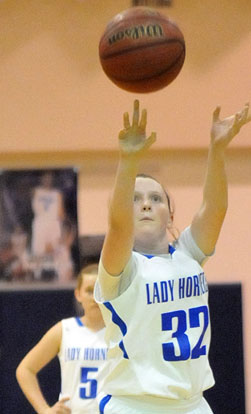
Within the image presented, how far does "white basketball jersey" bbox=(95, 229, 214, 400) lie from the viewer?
2.41m

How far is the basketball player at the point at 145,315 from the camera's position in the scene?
233 cm

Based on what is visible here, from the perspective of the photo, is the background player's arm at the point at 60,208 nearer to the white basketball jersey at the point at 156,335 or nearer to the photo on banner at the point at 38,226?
the photo on banner at the point at 38,226

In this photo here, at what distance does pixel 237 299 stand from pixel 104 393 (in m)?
2.44

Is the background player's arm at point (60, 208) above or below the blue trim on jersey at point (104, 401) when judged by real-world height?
above

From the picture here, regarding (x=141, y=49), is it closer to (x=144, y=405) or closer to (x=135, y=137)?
(x=135, y=137)

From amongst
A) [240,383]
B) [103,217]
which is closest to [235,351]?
[240,383]

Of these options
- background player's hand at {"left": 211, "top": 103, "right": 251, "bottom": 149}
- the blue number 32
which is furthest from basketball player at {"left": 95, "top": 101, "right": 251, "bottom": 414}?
background player's hand at {"left": 211, "top": 103, "right": 251, "bottom": 149}

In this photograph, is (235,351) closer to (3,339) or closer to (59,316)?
(59,316)

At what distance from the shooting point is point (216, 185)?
2613mm

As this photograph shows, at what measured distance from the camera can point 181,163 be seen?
5621mm

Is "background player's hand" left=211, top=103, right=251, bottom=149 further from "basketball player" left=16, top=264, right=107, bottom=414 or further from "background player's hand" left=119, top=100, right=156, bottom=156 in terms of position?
"basketball player" left=16, top=264, right=107, bottom=414

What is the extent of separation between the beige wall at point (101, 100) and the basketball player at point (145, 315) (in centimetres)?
304

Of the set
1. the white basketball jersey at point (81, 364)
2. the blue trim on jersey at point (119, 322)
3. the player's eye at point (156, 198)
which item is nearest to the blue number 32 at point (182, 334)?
the blue trim on jersey at point (119, 322)

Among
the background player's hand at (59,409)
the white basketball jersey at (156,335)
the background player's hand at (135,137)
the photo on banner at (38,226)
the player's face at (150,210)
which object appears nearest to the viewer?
the background player's hand at (135,137)
